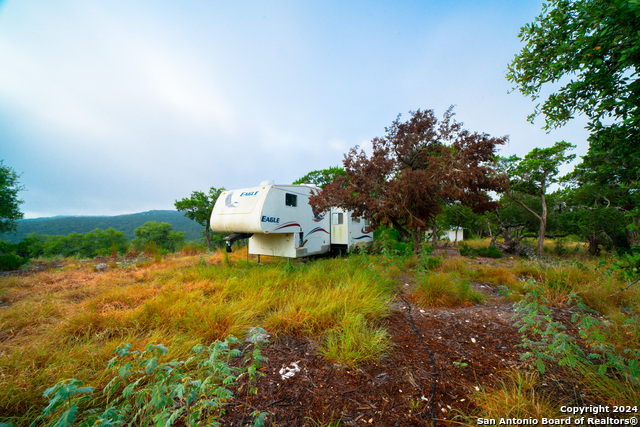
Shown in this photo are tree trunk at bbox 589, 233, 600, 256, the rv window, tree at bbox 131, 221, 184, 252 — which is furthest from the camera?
tree at bbox 131, 221, 184, 252

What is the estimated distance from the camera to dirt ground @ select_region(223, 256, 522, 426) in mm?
1720

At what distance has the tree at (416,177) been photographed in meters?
5.38

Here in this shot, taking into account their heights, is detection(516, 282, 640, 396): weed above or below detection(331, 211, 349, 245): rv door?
below

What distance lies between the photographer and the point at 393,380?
2055 mm

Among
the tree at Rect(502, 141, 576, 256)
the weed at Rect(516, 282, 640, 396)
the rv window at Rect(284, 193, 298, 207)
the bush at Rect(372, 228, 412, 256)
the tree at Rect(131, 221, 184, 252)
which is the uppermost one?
the tree at Rect(502, 141, 576, 256)

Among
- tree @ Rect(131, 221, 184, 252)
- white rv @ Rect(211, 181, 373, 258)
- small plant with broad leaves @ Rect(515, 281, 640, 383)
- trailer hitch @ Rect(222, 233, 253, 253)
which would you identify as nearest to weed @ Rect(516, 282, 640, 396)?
small plant with broad leaves @ Rect(515, 281, 640, 383)

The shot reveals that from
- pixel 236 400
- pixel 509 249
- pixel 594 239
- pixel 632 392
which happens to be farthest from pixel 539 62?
pixel 594 239

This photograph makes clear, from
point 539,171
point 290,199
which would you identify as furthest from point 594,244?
point 290,199

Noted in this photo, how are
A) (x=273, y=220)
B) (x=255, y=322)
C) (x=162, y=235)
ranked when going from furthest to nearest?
1. (x=162, y=235)
2. (x=273, y=220)
3. (x=255, y=322)

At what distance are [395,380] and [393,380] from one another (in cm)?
2

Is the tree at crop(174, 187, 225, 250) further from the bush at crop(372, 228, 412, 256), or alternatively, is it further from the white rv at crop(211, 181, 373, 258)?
the bush at crop(372, 228, 412, 256)

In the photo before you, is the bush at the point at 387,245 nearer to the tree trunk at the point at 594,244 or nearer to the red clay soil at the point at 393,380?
the red clay soil at the point at 393,380

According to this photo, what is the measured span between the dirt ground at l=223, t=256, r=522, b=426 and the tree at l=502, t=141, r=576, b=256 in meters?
9.40

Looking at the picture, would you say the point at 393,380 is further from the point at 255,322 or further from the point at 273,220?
the point at 273,220
